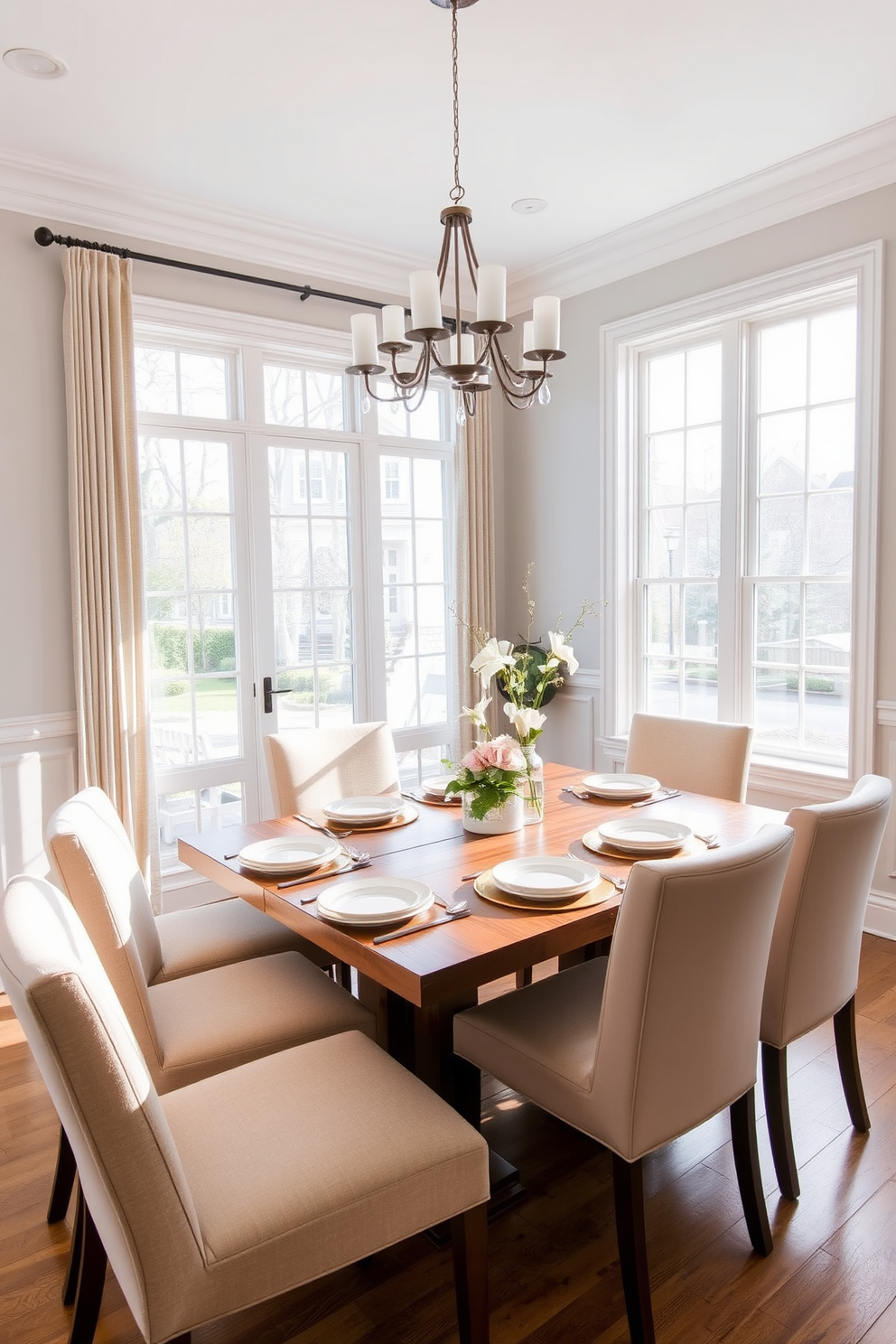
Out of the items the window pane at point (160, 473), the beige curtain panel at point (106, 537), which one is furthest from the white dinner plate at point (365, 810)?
the window pane at point (160, 473)

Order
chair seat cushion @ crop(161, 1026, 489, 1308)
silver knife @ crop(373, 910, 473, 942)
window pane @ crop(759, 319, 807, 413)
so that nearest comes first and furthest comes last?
chair seat cushion @ crop(161, 1026, 489, 1308)
silver knife @ crop(373, 910, 473, 942)
window pane @ crop(759, 319, 807, 413)

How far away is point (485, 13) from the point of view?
8.24 ft

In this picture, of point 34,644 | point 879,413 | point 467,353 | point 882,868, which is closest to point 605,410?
point 879,413

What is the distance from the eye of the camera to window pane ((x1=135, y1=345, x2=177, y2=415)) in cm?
380

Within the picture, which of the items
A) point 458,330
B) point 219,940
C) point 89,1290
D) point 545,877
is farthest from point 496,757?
point 89,1290

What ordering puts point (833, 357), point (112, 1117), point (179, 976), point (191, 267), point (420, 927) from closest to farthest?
point (112, 1117), point (420, 927), point (179, 976), point (833, 357), point (191, 267)

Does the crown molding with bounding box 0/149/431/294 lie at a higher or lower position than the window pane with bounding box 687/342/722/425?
higher

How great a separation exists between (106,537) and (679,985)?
2.86m

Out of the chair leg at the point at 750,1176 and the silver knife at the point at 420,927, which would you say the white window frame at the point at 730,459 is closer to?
the chair leg at the point at 750,1176

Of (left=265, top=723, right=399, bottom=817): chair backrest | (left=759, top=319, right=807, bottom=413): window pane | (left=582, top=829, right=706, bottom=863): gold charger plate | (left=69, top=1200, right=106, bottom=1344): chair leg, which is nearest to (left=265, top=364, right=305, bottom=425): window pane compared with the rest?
(left=265, top=723, right=399, bottom=817): chair backrest

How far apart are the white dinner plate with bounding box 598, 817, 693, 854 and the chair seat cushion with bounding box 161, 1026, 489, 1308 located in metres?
0.78

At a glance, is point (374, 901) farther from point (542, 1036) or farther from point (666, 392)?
point (666, 392)

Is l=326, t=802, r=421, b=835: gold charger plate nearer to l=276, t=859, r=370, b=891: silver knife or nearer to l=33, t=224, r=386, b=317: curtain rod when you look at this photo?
l=276, t=859, r=370, b=891: silver knife

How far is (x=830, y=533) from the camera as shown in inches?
146
